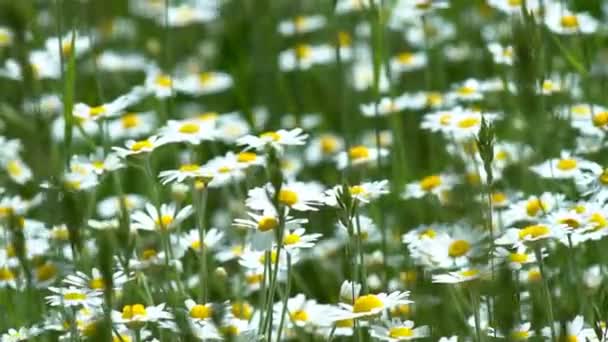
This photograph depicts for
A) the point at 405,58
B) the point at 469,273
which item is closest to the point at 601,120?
the point at 469,273

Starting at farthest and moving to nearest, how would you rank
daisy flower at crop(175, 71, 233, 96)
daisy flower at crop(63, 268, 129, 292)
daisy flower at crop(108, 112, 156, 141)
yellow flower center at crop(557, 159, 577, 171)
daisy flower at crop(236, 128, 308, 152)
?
daisy flower at crop(175, 71, 233, 96) < daisy flower at crop(108, 112, 156, 141) < yellow flower center at crop(557, 159, 577, 171) < daisy flower at crop(236, 128, 308, 152) < daisy flower at crop(63, 268, 129, 292)

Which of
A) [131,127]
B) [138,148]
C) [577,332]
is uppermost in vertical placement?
[138,148]

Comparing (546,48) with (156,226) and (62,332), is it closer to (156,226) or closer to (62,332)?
(156,226)

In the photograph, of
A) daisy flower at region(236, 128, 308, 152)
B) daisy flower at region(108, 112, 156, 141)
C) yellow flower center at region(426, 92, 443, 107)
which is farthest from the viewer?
daisy flower at region(108, 112, 156, 141)

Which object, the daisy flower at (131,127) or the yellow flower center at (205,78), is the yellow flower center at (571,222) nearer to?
the daisy flower at (131,127)

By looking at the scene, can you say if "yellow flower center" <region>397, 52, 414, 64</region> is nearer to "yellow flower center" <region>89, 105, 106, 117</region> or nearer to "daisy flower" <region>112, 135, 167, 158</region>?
"yellow flower center" <region>89, 105, 106, 117</region>

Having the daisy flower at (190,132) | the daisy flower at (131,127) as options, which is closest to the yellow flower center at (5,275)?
the daisy flower at (190,132)

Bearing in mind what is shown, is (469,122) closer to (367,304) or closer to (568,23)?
(568,23)

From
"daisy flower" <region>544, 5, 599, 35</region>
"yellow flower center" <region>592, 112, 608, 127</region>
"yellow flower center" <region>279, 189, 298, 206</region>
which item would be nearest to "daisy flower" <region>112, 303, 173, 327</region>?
"yellow flower center" <region>279, 189, 298, 206</region>
